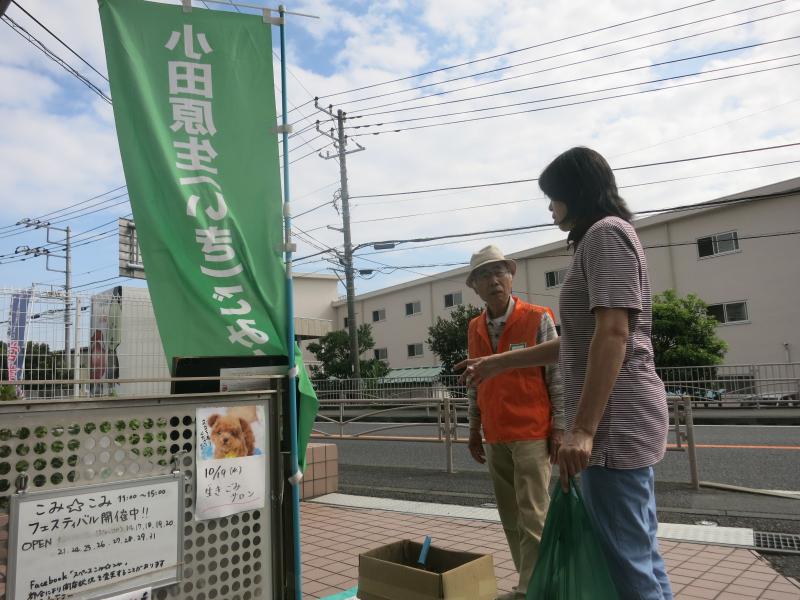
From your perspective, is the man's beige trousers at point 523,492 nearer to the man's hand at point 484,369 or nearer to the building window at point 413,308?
the man's hand at point 484,369

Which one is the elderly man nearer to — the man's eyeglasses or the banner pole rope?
the man's eyeglasses

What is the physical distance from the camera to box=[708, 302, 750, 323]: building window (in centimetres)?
2398

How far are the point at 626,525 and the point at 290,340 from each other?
5.24 feet

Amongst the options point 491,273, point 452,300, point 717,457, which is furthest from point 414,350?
point 491,273

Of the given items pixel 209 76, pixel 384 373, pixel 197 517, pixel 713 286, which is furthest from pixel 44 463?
pixel 384 373

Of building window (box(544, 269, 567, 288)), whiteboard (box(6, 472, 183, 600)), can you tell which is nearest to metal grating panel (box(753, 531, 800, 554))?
whiteboard (box(6, 472, 183, 600))

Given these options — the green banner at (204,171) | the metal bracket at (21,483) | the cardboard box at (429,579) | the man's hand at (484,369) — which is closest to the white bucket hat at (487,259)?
the man's hand at (484,369)

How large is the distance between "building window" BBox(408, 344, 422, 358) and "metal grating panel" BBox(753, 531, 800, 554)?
34202 millimetres

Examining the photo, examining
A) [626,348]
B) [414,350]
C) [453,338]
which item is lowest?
[626,348]

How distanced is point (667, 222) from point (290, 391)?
26.7 meters

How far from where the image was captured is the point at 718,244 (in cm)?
2484

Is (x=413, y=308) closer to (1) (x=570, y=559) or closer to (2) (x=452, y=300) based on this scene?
(2) (x=452, y=300)

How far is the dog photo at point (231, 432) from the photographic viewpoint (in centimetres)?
222

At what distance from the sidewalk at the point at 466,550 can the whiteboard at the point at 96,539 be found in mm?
1832
